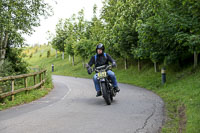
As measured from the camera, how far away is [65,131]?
487 centimetres

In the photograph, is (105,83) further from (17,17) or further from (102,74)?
(17,17)

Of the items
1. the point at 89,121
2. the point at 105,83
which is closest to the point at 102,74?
the point at 105,83

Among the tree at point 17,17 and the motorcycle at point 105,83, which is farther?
the tree at point 17,17

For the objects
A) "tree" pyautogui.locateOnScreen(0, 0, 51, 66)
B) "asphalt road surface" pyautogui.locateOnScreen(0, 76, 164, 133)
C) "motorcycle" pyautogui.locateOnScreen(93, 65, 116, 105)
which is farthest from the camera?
"tree" pyautogui.locateOnScreen(0, 0, 51, 66)

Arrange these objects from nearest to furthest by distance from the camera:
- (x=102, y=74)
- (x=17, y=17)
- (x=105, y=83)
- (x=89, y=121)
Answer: (x=89, y=121), (x=102, y=74), (x=105, y=83), (x=17, y=17)

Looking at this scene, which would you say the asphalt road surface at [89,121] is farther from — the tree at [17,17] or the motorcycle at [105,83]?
the tree at [17,17]

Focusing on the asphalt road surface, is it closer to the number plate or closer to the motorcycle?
the motorcycle

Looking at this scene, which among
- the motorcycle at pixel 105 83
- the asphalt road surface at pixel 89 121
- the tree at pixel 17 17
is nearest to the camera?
the asphalt road surface at pixel 89 121

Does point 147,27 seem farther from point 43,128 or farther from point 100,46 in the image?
point 43,128

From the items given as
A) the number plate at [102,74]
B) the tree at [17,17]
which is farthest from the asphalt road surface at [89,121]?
the tree at [17,17]

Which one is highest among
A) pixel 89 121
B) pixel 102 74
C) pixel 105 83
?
pixel 102 74

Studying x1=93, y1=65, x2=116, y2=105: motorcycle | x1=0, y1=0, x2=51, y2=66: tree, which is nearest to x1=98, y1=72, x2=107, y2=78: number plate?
x1=93, y1=65, x2=116, y2=105: motorcycle

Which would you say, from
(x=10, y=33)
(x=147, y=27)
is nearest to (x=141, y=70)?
(x=147, y=27)

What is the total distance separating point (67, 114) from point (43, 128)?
4.98 ft
